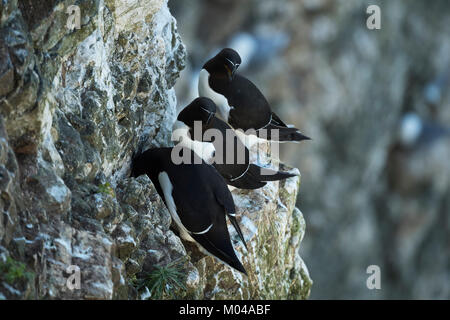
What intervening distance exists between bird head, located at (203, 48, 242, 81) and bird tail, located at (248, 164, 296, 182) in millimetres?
962

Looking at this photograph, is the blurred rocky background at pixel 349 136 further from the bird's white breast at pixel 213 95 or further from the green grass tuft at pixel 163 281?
the green grass tuft at pixel 163 281

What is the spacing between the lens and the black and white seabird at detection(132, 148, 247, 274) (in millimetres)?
5184

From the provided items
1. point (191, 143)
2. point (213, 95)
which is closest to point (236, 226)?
point (191, 143)

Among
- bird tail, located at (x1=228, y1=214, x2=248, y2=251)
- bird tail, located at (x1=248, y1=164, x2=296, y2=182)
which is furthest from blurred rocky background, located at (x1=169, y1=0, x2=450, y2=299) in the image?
bird tail, located at (x1=228, y1=214, x2=248, y2=251)

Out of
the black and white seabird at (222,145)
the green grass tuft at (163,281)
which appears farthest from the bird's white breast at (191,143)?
the green grass tuft at (163,281)

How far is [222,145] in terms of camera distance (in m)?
6.06

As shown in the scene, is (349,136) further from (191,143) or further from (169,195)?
(169,195)

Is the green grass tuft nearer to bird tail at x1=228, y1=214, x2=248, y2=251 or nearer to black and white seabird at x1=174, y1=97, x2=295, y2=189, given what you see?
bird tail at x1=228, y1=214, x2=248, y2=251

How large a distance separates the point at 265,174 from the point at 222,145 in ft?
1.54

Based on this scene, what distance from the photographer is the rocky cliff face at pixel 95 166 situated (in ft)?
12.5

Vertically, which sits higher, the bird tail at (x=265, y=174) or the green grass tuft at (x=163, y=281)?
the bird tail at (x=265, y=174)

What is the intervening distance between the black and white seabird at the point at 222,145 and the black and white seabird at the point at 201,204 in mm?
539

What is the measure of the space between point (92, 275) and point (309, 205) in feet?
69.9

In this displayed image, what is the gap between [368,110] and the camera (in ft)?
88.8
